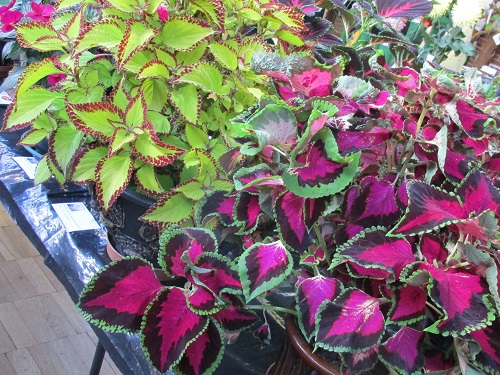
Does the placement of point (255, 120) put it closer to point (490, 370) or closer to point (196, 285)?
point (196, 285)

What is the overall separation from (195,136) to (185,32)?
142 millimetres

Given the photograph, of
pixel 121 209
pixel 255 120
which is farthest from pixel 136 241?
pixel 255 120

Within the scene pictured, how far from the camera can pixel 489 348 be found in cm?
45

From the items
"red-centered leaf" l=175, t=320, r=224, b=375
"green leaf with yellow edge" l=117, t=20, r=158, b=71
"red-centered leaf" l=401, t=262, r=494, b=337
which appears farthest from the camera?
"green leaf with yellow edge" l=117, t=20, r=158, b=71

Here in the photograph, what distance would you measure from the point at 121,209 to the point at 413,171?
441 millimetres

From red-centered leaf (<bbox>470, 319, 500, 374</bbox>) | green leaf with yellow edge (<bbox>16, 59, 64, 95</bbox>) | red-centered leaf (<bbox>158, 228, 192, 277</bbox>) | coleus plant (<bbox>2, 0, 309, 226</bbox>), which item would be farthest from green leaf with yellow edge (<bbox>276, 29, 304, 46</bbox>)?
red-centered leaf (<bbox>470, 319, 500, 374</bbox>)

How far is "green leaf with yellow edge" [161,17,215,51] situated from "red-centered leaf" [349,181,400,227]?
351 millimetres

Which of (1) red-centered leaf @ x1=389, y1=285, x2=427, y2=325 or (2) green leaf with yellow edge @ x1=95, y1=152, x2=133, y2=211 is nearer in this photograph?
(1) red-centered leaf @ x1=389, y1=285, x2=427, y2=325

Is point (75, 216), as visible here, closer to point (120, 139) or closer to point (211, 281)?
point (120, 139)

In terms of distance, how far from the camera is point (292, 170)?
19.1 inches

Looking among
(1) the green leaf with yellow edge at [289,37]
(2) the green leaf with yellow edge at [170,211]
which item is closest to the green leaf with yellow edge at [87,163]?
(2) the green leaf with yellow edge at [170,211]

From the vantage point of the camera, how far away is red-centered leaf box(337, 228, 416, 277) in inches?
18.1

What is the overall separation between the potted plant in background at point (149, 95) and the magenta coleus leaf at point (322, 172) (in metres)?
0.25

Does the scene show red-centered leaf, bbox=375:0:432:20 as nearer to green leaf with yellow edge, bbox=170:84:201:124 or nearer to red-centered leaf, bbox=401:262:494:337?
green leaf with yellow edge, bbox=170:84:201:124
